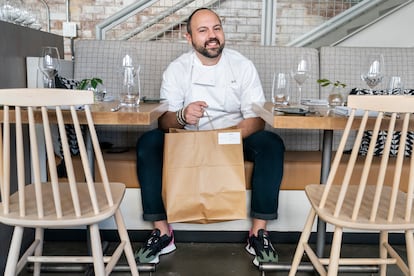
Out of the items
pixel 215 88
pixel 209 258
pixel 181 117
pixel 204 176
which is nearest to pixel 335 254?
pixel 204 176

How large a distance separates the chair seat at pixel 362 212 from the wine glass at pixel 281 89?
0.41 m

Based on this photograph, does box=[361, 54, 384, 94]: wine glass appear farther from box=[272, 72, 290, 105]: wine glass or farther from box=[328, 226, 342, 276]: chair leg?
box=[328, 226, 342, 276]: chair leg

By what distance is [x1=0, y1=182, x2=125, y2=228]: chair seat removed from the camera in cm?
116

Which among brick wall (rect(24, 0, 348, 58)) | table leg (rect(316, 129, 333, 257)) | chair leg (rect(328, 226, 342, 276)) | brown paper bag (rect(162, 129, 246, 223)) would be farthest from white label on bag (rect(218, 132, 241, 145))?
brick wall (rect(24, 0, 348, 58))

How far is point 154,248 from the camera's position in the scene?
1.75 meters

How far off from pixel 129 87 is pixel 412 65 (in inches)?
66.2

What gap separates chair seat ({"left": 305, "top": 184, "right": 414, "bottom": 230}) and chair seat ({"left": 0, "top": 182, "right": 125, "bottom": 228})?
2.14ft

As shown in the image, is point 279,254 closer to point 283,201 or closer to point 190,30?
point 283,201

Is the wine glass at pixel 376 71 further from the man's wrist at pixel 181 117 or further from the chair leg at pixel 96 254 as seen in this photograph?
the chair leg at pixel 96 254

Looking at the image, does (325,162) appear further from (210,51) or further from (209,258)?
(210,51)

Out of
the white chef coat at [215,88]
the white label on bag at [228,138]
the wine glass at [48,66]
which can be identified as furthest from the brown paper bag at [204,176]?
the wine glass at [48,66]

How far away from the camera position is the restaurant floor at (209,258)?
1693 mm

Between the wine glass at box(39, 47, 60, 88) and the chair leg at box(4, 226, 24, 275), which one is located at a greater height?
the wine glass at box(39, 47, 60, 88)

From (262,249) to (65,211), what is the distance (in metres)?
0.88
